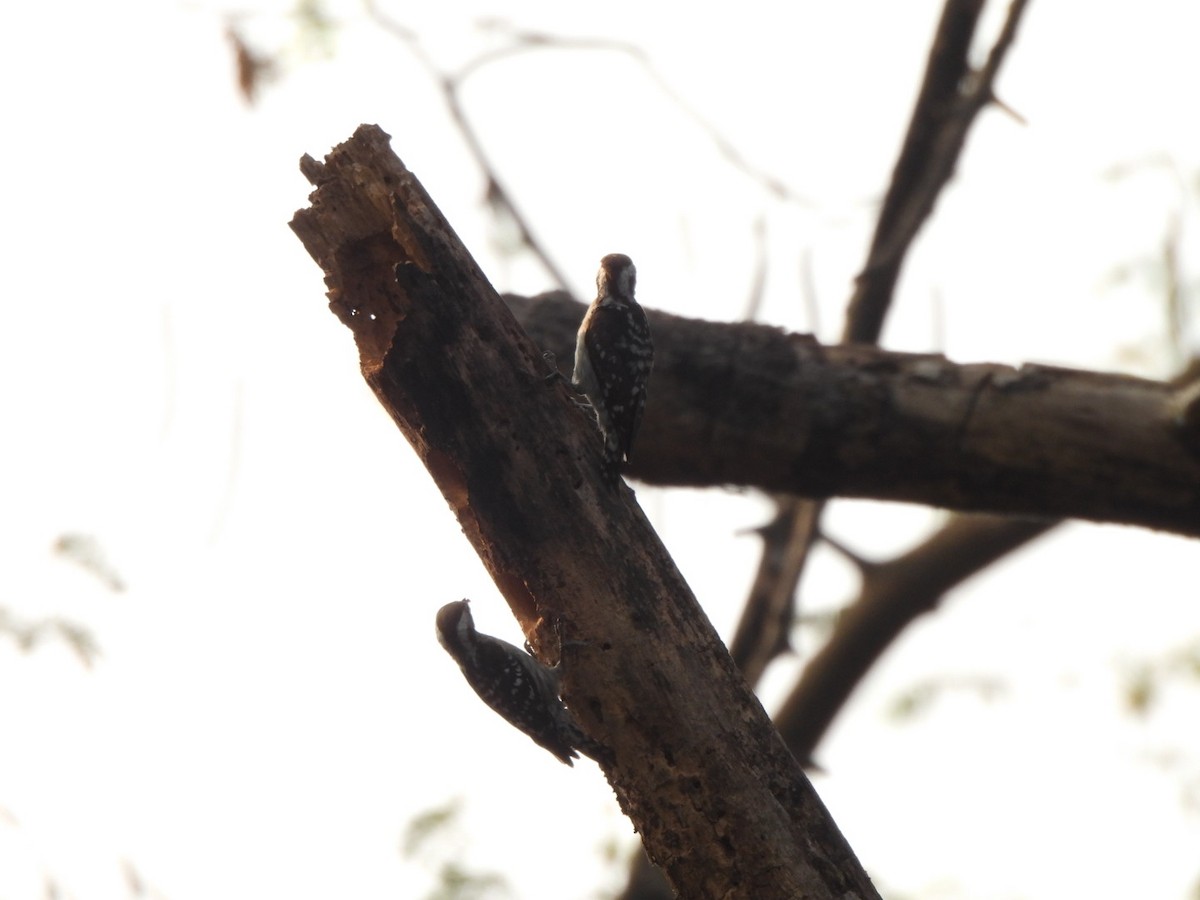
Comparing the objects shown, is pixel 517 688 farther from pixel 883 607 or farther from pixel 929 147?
pixel 929 147

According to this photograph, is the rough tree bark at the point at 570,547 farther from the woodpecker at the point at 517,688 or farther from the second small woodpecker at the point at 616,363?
the woodpecker at the point at 517,688

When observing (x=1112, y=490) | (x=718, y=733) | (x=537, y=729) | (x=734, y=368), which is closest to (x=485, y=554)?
(x=718, y=733)

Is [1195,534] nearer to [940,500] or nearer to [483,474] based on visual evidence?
[940,500]

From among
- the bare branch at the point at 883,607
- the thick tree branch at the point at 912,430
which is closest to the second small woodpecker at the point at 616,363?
the thick tree branch at the point at 912,430

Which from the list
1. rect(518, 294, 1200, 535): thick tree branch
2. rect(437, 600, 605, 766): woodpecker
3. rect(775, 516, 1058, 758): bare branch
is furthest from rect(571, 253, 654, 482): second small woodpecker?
rect(775, 516, 1058, 758): bare branch

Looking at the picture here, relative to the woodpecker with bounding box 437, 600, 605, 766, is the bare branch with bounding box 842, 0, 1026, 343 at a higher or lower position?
higher

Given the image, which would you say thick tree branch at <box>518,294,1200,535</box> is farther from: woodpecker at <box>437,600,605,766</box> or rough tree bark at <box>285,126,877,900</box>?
rough tree bark at <box>285,126,877,900</box>
